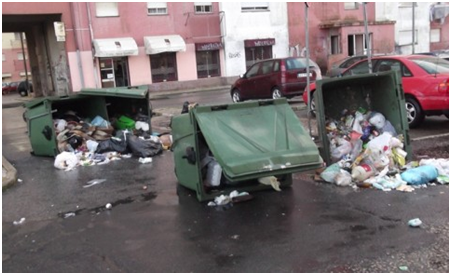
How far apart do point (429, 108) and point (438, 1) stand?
1251 inches

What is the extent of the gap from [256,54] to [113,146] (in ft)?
76.9

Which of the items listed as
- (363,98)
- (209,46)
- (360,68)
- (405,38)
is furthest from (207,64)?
(363,98)

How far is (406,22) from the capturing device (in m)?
35.9

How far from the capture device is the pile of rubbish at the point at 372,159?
5.66 metres

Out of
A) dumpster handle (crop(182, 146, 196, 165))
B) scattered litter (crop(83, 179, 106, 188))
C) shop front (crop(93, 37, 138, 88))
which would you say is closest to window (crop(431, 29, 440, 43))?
shop front (crop(93, 37, 138, 88))

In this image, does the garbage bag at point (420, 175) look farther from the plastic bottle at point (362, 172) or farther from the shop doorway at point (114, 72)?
the shop doorway at point (114, 72)

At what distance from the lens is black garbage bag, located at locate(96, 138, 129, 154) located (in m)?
8.70

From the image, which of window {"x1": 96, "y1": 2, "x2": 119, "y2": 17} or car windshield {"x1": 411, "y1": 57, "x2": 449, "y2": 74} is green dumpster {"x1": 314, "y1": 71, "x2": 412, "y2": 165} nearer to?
car windshield {"x1": 411, "y1": 57, "x2": 449, "y2": 74}

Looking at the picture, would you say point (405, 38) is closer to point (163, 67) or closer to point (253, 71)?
point (163, 67)

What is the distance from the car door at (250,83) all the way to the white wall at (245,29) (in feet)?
45.9

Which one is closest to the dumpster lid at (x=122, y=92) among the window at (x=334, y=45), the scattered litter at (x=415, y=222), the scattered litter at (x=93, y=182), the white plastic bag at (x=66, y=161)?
the white plastic bag at (x=66, y=161)

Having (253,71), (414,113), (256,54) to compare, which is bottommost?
(414,113)

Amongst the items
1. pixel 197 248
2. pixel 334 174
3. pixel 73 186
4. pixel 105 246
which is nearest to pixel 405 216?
pixel 334 174

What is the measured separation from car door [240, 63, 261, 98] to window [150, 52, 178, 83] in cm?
1348
